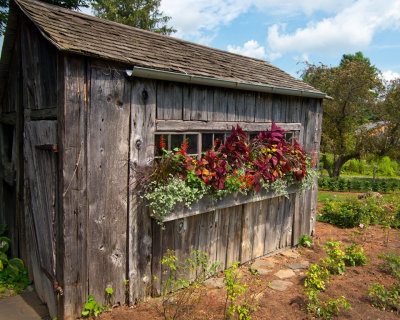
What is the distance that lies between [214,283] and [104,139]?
2645 millimetres

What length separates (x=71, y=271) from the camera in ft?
11.0

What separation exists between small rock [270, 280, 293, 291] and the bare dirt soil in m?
0.06

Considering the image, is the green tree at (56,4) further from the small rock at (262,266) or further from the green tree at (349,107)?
the green tree at (349,107)

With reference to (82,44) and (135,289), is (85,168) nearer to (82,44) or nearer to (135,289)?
(82,44)

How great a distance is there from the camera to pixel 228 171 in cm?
447

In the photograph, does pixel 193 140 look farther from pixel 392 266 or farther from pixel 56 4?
pixel 56 4

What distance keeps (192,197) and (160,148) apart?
78 cm

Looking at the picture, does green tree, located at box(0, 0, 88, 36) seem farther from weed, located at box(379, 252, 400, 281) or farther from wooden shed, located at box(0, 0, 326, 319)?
weed, located at box(379, 252, 400, 281)

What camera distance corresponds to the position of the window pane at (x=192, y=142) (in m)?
4.38

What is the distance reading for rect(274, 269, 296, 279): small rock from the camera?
4.96m

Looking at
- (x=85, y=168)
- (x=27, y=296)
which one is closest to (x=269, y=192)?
(x=85, y=168)

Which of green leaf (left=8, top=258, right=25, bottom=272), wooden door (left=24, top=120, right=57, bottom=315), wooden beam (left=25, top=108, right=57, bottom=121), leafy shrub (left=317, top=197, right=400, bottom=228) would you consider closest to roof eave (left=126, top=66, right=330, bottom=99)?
wooden beam (left=25, top=108, right=57, bottom=121)

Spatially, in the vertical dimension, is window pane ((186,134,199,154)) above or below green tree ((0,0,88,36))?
below

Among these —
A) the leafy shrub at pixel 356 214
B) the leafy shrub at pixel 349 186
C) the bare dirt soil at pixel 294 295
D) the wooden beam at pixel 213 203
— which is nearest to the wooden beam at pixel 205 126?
the wooden beam at pixel 213 203
